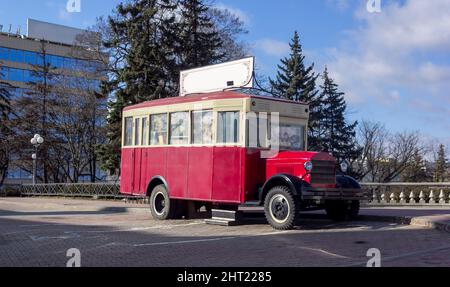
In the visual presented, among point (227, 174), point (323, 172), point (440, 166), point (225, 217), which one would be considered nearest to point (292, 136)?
point (323, 172)

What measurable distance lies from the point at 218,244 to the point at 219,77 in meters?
6.41

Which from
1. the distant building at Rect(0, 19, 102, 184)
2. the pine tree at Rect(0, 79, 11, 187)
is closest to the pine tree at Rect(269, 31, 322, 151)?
the pine tree at Rect(0, 79, 11, 187)

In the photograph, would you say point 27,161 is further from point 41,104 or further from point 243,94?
point 243,94

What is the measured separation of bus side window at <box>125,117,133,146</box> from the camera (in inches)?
688

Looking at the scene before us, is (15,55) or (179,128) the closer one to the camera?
(179,128)

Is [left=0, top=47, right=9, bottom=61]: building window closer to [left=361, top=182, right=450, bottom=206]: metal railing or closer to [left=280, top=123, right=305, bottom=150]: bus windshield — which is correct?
[left=361, top=182, right=450, bottom=206]: metal railing

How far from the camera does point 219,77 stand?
15898mm

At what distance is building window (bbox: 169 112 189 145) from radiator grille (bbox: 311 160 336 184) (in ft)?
12.5

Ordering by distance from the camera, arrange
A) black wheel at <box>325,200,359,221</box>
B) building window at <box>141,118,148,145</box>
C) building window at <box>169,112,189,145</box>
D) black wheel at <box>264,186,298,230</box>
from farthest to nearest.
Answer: building window at <box>141,118,148,145</box> < building window at <box>169,112,189,145</box> < black wheel at <box>325,200,359,221</box> < black wheel at <box>264,186,298,230</box>

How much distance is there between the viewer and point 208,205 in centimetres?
1670

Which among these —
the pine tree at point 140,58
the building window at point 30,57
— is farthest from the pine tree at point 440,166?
the building window at point 30,57

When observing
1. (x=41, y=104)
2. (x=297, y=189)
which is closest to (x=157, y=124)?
(x=297, y=189)

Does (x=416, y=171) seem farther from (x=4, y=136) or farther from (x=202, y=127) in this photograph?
(x=202, y=127)

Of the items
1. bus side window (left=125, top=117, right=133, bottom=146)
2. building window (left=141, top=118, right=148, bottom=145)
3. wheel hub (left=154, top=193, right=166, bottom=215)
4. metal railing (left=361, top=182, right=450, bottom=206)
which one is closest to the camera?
wheel hub (left=154, top=193, right=166, bottom=215)
